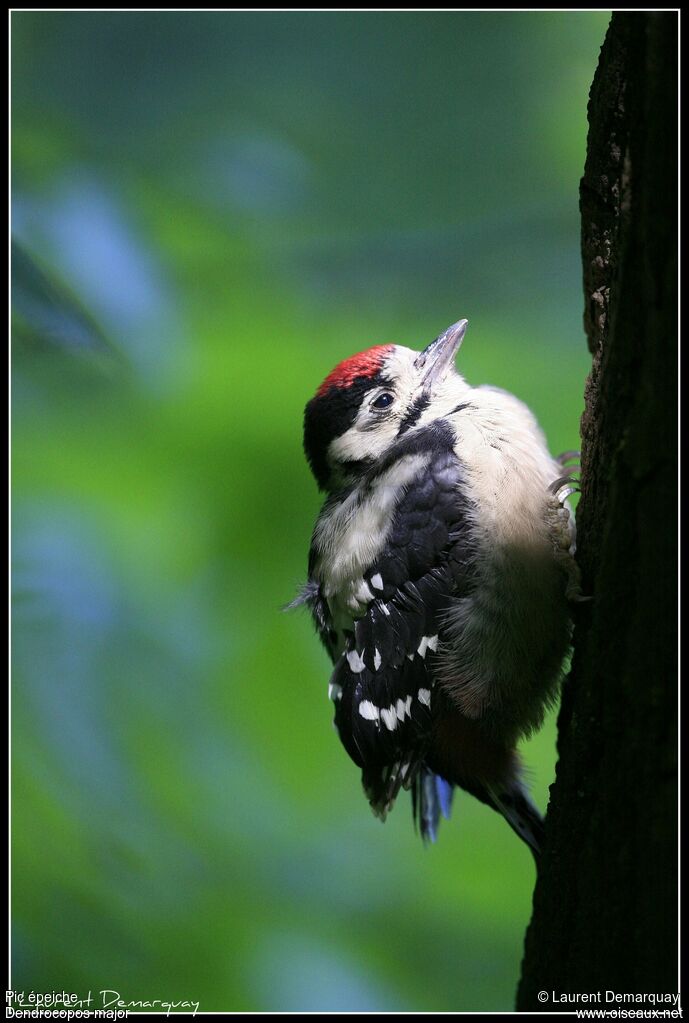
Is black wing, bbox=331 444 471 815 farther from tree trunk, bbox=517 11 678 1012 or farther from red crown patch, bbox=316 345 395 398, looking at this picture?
tree trunk, bbox=517 11 678 1012

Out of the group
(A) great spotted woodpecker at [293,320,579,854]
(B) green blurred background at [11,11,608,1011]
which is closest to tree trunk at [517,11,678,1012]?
(A) great spotted woodpecker at [293,320,579,854]

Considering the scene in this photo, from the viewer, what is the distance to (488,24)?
103 inches

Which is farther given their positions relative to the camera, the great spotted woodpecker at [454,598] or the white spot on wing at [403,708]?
the white spot on wing at [403,708]

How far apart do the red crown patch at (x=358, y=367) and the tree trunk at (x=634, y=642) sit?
85 centimetres

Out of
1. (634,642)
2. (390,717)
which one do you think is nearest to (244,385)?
(390,717)

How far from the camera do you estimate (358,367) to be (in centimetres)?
190

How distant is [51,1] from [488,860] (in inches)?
110

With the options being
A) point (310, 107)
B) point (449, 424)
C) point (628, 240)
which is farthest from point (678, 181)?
point (310, 107)

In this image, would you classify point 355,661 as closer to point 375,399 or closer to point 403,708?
point 403,708

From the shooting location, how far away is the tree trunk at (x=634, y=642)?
870 millimetres

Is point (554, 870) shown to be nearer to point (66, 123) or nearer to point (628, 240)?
point (628, 240)

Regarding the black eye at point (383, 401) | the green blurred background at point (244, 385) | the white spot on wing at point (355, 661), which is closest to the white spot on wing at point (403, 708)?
the white spot on wing at point (355, 661)

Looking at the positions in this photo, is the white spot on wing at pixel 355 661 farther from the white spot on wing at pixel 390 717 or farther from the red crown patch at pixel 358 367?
the red crown patch at pixel 358 367

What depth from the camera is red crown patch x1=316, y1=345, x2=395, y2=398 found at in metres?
1.89
